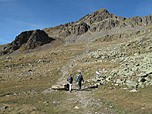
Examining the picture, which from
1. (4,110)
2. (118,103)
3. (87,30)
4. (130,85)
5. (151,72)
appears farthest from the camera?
(87,30)

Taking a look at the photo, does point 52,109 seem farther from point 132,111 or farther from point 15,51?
point 15,51

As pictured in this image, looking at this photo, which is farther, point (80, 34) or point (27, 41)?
point (80, 34)

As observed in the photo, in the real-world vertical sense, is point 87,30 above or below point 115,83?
above

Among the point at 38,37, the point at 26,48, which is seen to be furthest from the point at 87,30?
the point at 26,48

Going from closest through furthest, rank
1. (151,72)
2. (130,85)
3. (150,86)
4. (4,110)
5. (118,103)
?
(4,110) → (118,103) → (150,86) → (130,85) → (151,72)

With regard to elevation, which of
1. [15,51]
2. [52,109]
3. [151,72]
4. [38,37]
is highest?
[38,37]

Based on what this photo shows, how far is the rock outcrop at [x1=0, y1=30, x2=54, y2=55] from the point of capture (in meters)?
144

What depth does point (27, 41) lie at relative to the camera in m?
153

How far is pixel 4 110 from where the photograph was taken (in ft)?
32.1

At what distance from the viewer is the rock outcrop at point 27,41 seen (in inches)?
5664

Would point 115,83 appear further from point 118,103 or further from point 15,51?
point 15,51

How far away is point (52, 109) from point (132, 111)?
6.54 metres

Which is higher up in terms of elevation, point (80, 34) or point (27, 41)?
point (80, 34)

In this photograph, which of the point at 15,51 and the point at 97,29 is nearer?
the point at 15,51
